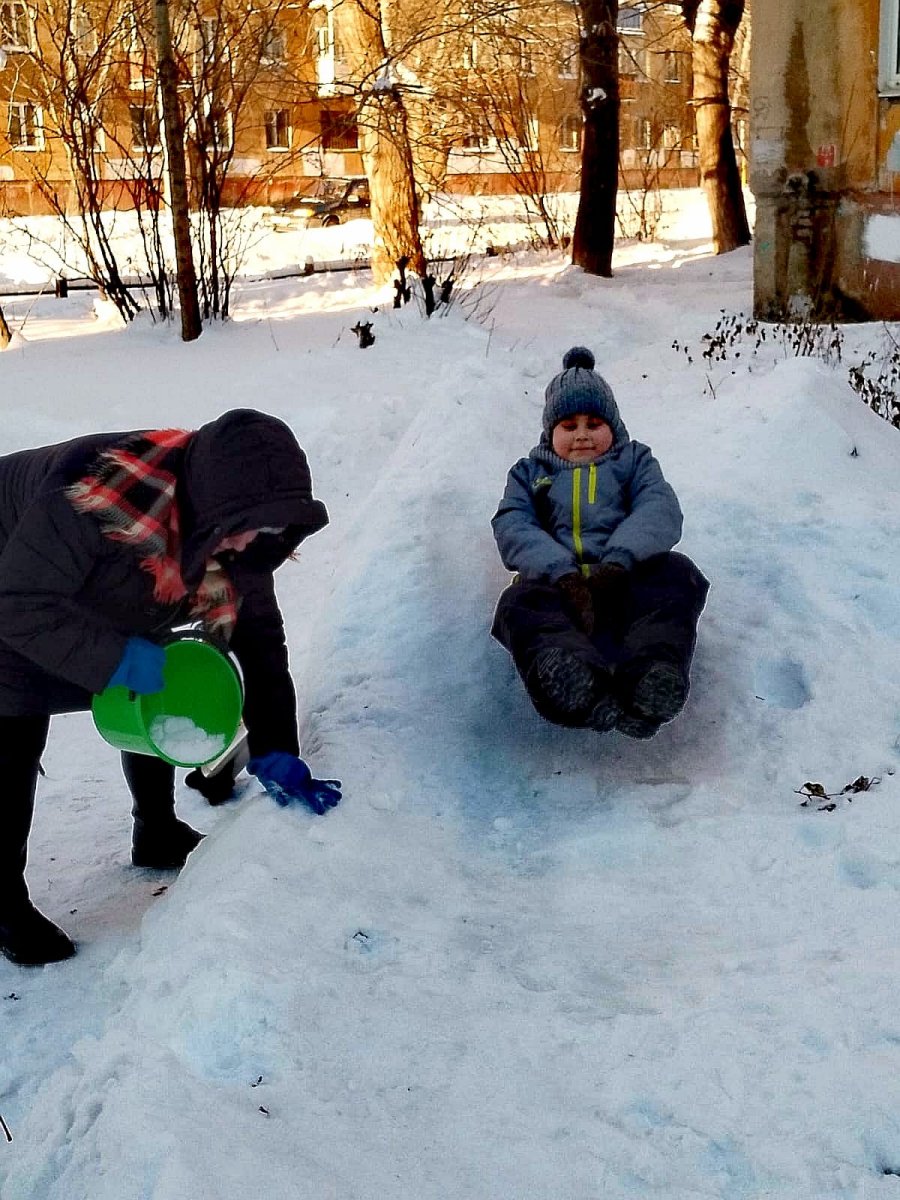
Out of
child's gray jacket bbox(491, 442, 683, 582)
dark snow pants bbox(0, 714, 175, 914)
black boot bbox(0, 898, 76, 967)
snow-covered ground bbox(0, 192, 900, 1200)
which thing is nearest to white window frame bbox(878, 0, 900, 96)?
snow-covered ground bbox(0, 192, 900, 1200)

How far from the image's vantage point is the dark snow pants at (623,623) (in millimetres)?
3389

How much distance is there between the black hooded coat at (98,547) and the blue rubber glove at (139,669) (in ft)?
0.10

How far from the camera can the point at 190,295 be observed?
1004 cm

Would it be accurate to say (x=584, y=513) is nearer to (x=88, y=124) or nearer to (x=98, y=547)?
(x=98, y=547)

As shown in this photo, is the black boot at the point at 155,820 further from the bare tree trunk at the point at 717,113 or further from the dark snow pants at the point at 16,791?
the bare tree trunk at the point at 717,113

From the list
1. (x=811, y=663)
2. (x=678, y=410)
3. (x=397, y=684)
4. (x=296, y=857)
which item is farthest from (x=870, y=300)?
(x=296, y=857)

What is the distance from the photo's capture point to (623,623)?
3668 mm

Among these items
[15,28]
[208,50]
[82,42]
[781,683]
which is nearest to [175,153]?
[208,50]

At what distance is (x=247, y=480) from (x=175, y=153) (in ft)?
26.4

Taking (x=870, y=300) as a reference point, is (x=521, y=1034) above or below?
below

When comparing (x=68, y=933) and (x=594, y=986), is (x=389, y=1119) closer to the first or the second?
(x=594, y=986)

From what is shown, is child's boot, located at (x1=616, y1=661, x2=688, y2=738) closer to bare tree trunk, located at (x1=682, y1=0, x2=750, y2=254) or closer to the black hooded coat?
the black hooded coat

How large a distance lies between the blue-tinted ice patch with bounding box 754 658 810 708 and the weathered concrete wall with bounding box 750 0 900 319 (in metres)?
6.58

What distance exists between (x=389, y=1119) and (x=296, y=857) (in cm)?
87
